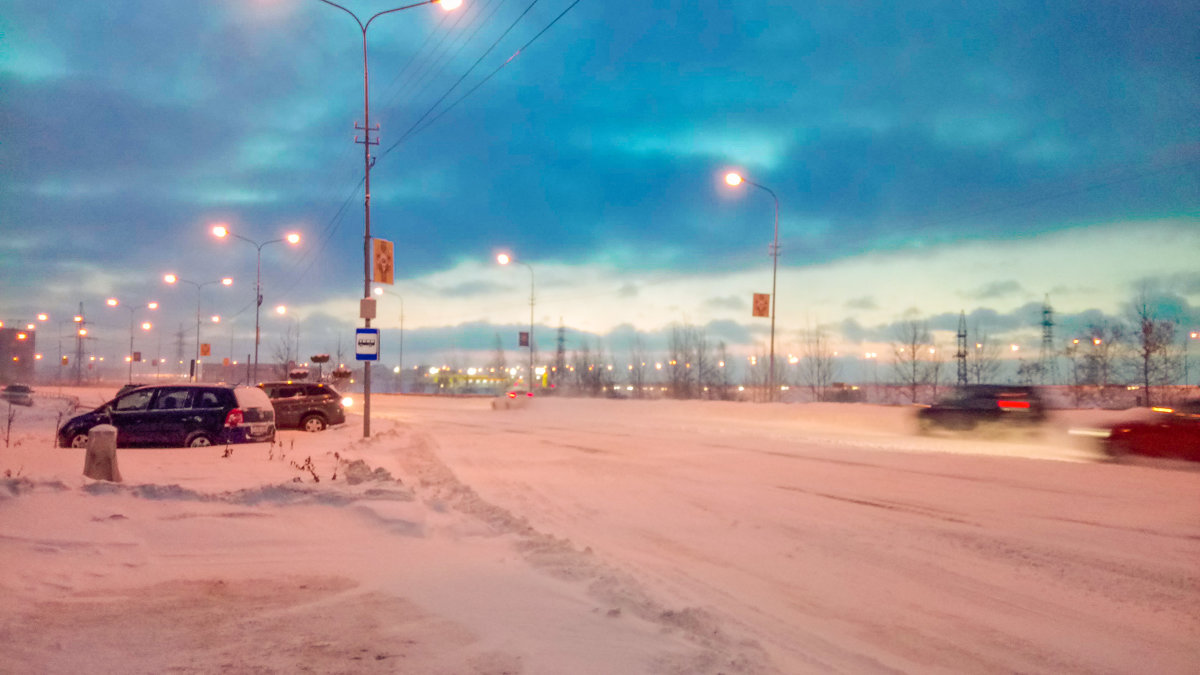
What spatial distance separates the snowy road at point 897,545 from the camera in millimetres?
5633

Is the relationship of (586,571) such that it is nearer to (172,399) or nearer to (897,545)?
(897,545)

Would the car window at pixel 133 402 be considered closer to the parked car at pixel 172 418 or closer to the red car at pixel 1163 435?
the parked car at pixel 172 418

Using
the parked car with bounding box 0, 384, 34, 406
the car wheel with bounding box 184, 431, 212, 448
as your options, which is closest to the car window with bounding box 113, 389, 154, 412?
the car wheel with bounding box 184, 431, 212, 448

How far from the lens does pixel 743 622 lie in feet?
19.2

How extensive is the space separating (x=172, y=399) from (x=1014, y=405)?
21.7 meters

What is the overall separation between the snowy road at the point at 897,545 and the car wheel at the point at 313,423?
8285 millimetres

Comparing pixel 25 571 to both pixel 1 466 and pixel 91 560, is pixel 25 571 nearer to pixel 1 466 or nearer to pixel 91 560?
pixel 91 560

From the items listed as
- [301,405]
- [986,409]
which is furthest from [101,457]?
[986,409]

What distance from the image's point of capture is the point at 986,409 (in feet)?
73.2

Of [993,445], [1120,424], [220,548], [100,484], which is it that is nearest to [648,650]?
[220,548]

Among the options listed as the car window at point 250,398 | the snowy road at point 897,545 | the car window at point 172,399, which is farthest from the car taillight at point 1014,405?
the car window at point 172,399

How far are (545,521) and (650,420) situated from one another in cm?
2513

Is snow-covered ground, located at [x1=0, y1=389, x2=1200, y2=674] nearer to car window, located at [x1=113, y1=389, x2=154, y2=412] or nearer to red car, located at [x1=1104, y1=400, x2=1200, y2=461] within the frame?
red car, located at [x1=1104, y1=400, x2=1200, y2=461]

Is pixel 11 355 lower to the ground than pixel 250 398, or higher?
higher
